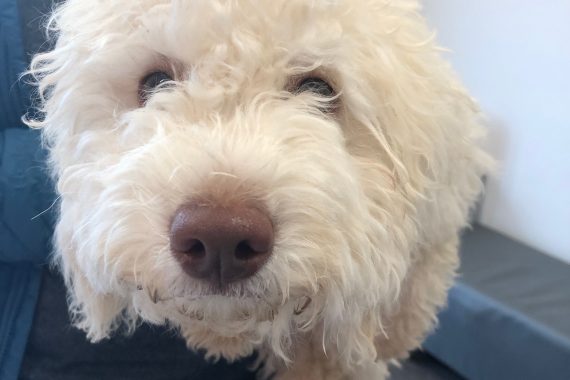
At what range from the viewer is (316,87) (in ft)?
2.77

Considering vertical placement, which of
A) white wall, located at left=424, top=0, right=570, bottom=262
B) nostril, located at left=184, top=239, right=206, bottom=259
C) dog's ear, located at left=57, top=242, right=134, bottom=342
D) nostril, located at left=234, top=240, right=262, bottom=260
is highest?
nostril, located at left=234, top=240, right=262, bottom=260

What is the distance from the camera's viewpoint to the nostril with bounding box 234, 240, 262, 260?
0.62 metres

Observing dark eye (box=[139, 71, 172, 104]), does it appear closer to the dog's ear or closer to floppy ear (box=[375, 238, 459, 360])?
the dog's ear

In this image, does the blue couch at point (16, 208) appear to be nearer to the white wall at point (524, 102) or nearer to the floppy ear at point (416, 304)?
the floppy ear at point (416, 304)

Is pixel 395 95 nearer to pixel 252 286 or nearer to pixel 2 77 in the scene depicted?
pixel 252 286

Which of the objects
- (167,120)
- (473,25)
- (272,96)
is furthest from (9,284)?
(473,25)

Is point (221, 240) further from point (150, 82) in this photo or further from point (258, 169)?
point (150, 82)

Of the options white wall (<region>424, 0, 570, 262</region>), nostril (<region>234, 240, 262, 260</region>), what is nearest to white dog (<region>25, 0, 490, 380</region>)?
nostril (<region>234, 240, 262, 260</region>)

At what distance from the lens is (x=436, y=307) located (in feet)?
3.43

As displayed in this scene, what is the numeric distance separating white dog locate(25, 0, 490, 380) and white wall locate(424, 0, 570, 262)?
1905 mm

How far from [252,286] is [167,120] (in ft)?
0.83

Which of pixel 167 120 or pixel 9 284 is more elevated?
pixel 167 120

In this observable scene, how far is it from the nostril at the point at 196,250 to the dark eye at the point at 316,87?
30cm

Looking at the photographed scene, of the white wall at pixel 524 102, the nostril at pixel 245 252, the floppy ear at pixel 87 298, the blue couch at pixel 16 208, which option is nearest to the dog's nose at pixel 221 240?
the nostril at pixel 245 252
